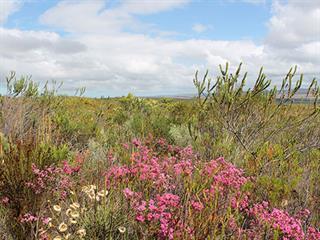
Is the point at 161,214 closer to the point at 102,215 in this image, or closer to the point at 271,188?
the point at 102,215

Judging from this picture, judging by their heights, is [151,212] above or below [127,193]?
below

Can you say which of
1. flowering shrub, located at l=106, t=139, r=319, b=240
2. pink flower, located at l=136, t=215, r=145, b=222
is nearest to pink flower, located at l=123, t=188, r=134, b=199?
flowering shrub, located at l=106, t=139, r=319, b=240

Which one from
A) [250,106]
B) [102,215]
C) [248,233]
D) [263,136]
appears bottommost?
[248,233]

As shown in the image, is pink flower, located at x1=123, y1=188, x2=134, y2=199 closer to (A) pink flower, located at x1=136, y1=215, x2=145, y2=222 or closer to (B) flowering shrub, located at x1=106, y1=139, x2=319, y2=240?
(B) flowering shrub, located at x1=106, y1=139, x2=319, y2=240

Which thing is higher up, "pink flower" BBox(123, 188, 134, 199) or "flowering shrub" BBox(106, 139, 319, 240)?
"pink flower" BBox(123, 188, 134, 199)

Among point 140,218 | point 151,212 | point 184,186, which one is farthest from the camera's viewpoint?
point 184,186

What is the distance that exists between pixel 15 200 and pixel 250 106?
16.2 feet

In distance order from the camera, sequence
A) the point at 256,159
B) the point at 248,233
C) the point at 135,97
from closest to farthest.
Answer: the point at 248,233, the point at 256,159, the point at 135,97

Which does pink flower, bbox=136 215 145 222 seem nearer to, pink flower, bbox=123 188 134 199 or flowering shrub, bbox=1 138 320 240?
flowering shrub, bbox=1 138 320 240

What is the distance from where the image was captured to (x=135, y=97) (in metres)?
15.9

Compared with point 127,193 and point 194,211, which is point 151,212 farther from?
point 194,211

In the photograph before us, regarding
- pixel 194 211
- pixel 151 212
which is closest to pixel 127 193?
pixel 151 212

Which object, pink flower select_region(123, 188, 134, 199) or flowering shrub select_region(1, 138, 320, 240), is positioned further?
pink flower select_region(123, 188, 134, 199)

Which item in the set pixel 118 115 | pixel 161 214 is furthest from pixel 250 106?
pixel 118 115
